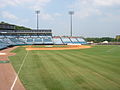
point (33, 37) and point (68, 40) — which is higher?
point (33, 37)

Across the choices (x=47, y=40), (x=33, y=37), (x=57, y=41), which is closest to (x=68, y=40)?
(x=57, y=41)

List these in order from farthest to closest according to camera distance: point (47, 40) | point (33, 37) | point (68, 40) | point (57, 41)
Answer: point (68, 40)
point (57, 41)
point (33, 37)
point (47, 40)

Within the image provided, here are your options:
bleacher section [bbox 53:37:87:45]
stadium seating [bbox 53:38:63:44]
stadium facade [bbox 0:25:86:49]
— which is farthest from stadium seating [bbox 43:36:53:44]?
bleacher section [bbox 53:37:87:45]

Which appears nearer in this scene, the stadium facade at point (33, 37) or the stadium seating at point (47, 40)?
the stadium facade at point (33, 37)

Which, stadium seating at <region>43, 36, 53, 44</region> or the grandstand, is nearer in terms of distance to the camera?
the grandstand

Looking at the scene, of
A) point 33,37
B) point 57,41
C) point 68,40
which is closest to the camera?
point 33,37

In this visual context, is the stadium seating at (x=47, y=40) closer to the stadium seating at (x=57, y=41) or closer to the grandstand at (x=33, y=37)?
the grandstand at (x=33, y=37)

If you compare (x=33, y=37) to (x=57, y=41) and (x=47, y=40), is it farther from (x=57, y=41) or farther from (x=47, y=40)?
(x=57, y=41)

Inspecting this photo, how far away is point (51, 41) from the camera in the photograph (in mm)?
78750

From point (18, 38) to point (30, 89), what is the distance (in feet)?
232

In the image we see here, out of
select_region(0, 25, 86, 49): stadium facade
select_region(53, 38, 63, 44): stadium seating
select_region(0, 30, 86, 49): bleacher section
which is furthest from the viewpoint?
select_region(53, 38, 63, 44): stadium seating

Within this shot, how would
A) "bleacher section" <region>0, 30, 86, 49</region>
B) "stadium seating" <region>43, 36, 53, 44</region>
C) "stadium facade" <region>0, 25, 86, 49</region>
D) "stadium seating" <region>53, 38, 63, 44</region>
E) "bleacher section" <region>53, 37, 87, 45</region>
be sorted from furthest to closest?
"bleacher section" <region>53, 37, 87, 45</region> < "stadium seating" <region>53, 38, 63, 44</region> < "stadium seating" <region>43, 36, 53, 44</region> < "stadium facade" <region>0, 25, 86, 49</region> < "bleacher section" <region>0, 30, 86, 49</region>

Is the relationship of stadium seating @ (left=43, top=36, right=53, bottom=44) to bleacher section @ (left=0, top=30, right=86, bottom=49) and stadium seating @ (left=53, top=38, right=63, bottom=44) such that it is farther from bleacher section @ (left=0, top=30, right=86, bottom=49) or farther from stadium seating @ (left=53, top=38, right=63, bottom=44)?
stadium seating @ (left=53, top=38, right=63, bottom=44)

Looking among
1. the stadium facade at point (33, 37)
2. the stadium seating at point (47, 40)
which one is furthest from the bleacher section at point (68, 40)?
the stadium seating at point (47, 40)
